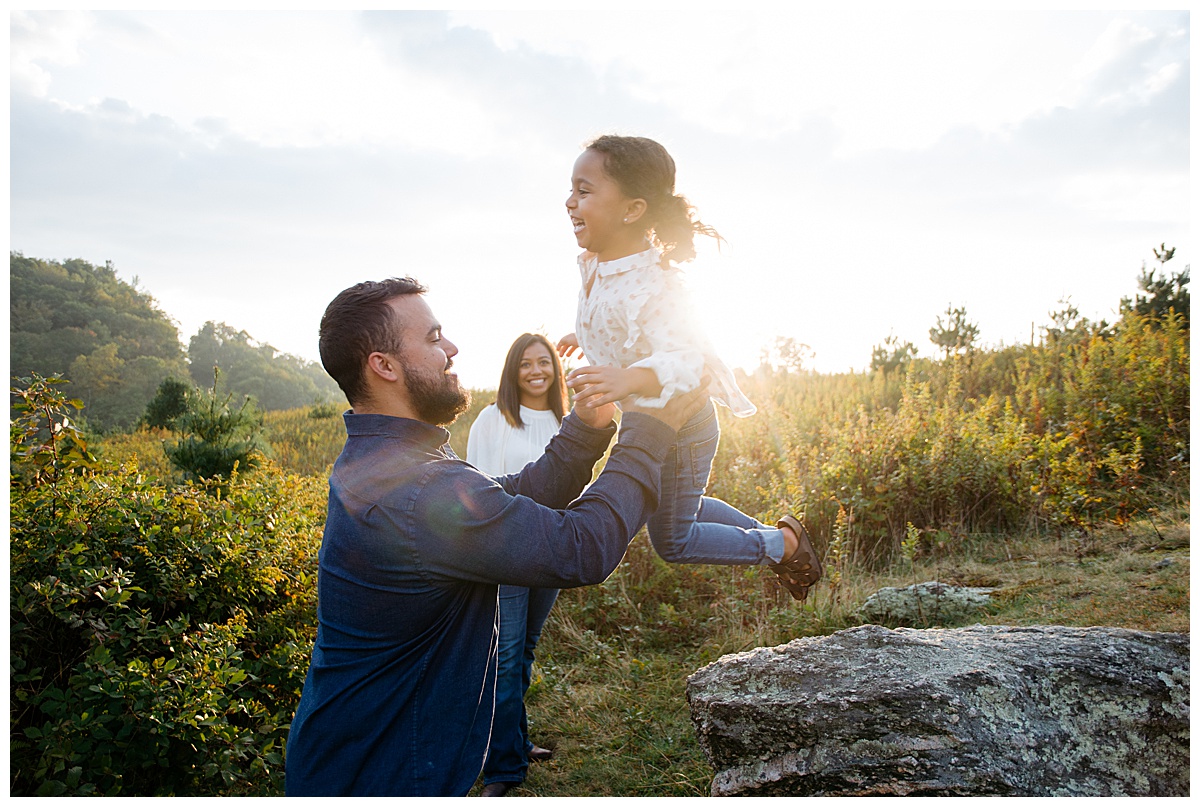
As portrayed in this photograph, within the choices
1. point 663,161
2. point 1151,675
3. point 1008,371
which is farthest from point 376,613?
point 1008,371

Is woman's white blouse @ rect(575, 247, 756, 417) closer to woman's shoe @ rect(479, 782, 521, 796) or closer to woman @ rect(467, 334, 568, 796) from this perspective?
woman @ rect(467, 334, 568, 796)

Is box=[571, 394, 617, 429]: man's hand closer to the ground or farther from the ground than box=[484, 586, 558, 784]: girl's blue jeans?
farther from the ground

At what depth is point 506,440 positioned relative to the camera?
4.15m

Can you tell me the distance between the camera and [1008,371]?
28.8 ft

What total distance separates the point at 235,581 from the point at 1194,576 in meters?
4.19

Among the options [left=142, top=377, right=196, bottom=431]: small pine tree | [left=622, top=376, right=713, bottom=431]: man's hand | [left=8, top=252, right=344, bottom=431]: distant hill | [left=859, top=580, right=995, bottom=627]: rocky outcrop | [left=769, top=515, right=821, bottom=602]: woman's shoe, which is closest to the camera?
[left=622, top=376, right=713, bottom=431]: man's hand

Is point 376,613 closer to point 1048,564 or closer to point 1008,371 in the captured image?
point 1048,564

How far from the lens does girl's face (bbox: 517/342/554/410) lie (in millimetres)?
4371

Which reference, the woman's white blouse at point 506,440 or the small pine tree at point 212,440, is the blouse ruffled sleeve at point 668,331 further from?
the small pine tree at point 212,440

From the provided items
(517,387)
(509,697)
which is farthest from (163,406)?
(509,697)

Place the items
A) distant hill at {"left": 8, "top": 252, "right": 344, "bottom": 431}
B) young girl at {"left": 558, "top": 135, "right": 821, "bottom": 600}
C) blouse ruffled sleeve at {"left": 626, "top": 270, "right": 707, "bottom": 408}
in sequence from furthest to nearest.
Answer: distant hill at {"left": 8, "top": 252, "right": 344, "bottom": 431} < young girl at {"left": 558, "top": 135, "right": 821, "bottom": 600} < blouse ruffled sleeve at {"left": 626, "top": 270, "right": 707, "bottom": 408}

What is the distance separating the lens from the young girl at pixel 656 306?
2719 millimetres

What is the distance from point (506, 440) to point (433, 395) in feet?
6.72

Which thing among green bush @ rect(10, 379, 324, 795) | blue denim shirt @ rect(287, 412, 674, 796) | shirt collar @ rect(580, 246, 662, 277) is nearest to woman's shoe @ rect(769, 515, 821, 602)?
shirt collar @ rect(580, 246, 662, 277)
